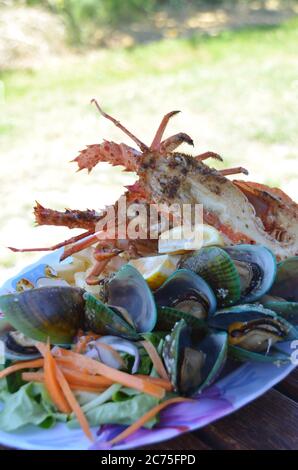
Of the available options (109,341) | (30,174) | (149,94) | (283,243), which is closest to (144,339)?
(109,341)

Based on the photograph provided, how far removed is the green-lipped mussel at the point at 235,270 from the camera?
1366 millimetres

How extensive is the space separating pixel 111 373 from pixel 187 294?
0.26 metres

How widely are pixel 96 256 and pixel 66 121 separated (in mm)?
5248

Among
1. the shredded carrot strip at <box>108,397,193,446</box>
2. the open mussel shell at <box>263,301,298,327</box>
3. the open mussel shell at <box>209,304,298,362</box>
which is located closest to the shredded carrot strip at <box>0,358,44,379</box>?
the shredded carrot strip at <box>108,397,193,446</box>

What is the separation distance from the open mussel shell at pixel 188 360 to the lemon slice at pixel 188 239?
0.28 meters

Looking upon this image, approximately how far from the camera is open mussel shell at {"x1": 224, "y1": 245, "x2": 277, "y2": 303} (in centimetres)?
139

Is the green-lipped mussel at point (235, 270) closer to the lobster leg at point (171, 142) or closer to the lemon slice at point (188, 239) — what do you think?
the lemon slice at point (188, 239)

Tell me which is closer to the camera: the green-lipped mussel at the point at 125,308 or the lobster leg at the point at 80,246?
the green-lipped mussel at the point at 125,308

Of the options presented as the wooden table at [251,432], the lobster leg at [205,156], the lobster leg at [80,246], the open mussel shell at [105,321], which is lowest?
the wooden table at [251,432]

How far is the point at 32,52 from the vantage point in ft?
27.7

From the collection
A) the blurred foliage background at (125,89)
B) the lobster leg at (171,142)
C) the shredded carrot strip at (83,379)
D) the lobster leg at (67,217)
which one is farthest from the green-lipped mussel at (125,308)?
the blurred foliage background at (125,89)

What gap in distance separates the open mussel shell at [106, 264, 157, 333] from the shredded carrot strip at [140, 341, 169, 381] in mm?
53

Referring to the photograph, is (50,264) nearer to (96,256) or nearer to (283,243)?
(96,256)

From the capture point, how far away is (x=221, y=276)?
137 centimetres
